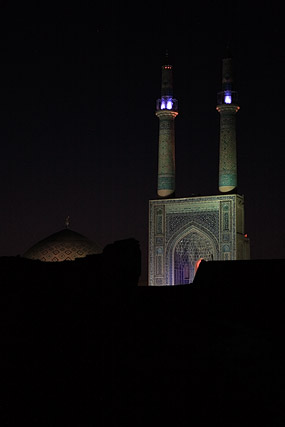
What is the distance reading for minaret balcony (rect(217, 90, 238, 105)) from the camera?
2534 cm

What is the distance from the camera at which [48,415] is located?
6422 millimetres

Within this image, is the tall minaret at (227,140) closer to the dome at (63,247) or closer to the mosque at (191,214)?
the mosque at (191,214)

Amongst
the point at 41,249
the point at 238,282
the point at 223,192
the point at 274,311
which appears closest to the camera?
the point at 274,311

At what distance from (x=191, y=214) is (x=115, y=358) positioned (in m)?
18.5

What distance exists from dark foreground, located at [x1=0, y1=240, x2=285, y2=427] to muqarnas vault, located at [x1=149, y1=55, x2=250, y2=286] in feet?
52.4

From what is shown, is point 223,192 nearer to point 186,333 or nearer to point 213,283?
point 213,283

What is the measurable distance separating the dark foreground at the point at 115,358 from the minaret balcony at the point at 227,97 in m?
17.3

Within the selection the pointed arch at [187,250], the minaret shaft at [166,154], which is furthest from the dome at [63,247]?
the minaret shaft at [166,154]

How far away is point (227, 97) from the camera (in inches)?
1000

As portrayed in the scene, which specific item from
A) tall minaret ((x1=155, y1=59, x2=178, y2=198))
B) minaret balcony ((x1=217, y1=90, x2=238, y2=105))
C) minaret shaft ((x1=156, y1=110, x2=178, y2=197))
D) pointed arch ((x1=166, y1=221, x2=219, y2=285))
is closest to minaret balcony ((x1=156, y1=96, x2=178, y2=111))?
tall minaret ((x1=155, y1=59, x2=178, y2=198))

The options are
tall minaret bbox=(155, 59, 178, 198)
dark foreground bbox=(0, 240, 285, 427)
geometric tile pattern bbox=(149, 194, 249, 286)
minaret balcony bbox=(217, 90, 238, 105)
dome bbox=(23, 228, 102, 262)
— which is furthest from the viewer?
tall minaret bbox=(155, 59, 178, 198)

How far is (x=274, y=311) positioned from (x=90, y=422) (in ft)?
13.5

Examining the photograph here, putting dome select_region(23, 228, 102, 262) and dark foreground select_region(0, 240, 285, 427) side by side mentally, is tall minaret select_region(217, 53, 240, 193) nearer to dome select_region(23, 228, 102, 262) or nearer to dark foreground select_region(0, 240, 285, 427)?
dome select_region(23, 228, 102, 262)

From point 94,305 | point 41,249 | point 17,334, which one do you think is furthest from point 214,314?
point 41,249
